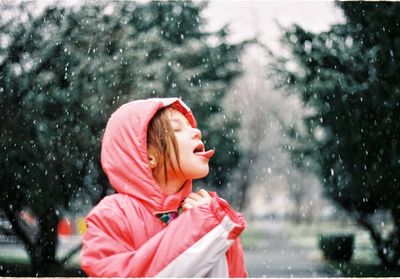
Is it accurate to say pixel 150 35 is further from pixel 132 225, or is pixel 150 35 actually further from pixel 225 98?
pixel 132 225

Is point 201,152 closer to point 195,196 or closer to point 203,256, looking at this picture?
point 195,196

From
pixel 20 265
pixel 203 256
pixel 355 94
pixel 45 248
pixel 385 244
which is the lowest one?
pixel 385 244

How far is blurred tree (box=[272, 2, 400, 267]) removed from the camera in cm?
768

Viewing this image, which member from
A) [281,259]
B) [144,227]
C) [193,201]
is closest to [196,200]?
[193,201]

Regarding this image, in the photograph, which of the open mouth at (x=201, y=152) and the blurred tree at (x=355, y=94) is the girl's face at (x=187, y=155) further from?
the blurred tree at (x=355, y=94)

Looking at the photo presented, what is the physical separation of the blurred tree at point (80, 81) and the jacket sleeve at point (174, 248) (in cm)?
635

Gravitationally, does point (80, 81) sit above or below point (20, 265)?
above

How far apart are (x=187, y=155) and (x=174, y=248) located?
0.27 meters

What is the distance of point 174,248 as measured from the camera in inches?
45.7

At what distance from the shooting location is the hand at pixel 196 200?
4.12 feet

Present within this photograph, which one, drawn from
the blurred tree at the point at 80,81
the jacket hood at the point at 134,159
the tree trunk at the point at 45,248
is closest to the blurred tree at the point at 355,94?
Result: the blurred tree at the point at 80,81

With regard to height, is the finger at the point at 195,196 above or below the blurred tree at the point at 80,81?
above

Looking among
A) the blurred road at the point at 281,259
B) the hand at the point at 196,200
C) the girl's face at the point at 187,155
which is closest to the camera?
the hand at the point at 196,200

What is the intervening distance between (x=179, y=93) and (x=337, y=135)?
2156 mm
